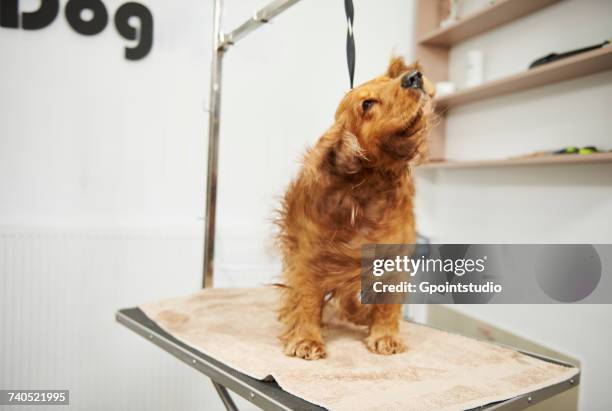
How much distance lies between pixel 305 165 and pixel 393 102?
0.24 metres

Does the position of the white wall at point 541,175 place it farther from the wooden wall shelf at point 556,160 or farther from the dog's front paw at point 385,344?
the dog's front paw at point 385,344

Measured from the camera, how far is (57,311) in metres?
2.02

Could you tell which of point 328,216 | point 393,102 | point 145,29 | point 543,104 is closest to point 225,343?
point 328,216

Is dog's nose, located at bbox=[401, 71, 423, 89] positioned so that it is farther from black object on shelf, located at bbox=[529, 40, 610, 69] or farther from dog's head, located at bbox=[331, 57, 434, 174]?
black object on shelf, located at bbox=[529, 40, 610, 69]

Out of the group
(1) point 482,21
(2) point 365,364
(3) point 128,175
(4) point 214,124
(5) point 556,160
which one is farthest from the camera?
(1) point 482,21

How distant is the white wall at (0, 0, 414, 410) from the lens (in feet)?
6.47

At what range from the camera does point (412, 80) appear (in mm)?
894

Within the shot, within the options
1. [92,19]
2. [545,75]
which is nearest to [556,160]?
[545,75]

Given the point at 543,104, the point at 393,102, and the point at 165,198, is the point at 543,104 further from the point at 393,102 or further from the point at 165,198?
the point at 165,198

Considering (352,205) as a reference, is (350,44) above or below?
above

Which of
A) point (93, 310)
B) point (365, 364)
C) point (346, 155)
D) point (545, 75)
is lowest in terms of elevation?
point (93, 310)

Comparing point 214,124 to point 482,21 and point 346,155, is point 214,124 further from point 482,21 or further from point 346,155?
point 482,21

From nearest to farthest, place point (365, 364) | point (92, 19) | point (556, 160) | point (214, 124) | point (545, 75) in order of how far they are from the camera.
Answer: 1. point (365, 364)
2. point (214, 124)
3. point (556, 160)
4. point (545, 75)
5. point (92, 19)

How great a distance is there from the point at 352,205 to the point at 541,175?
4.61ft
